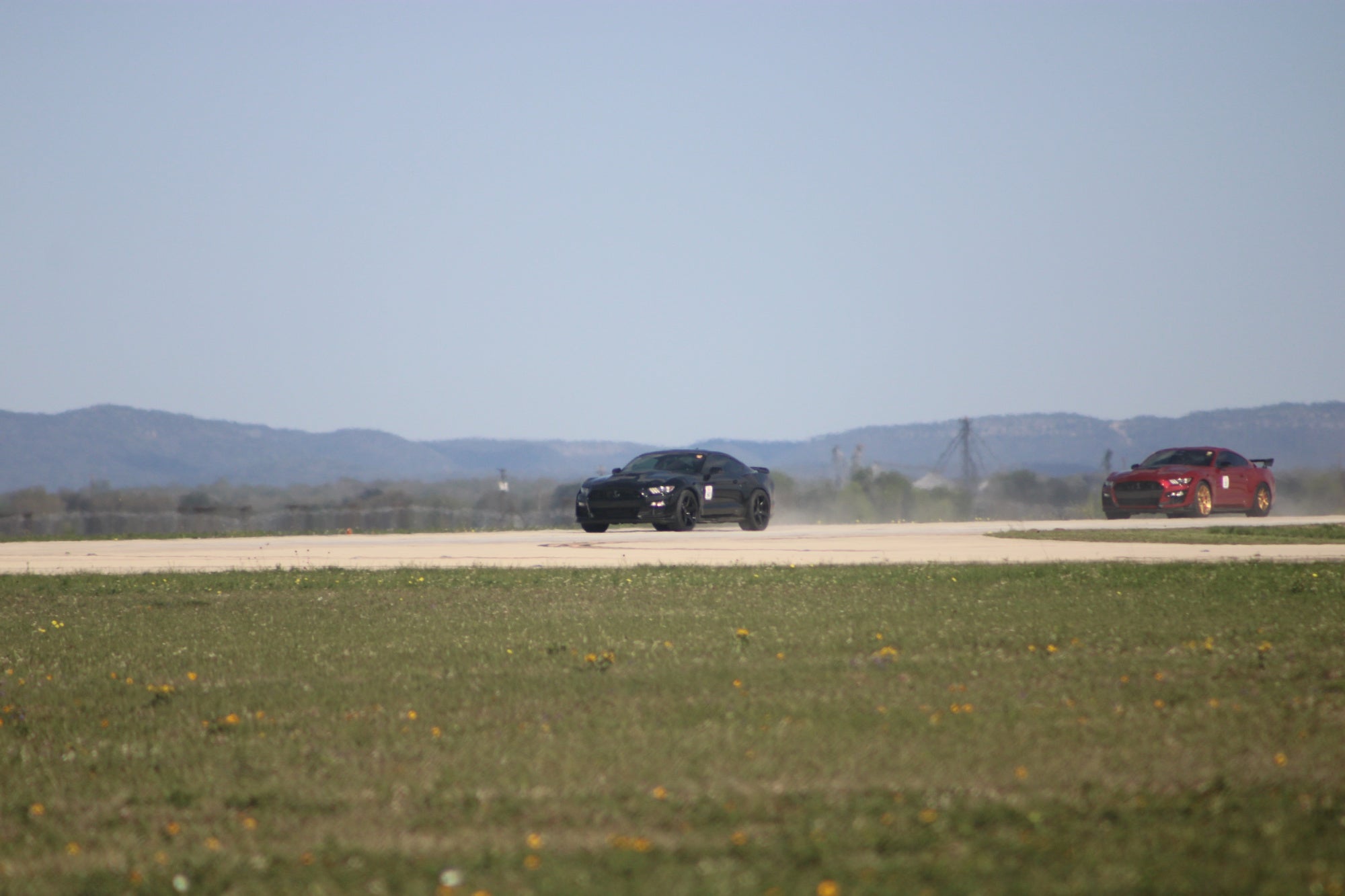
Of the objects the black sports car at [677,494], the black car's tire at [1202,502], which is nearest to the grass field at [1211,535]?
the black car's tire at [1202,502]

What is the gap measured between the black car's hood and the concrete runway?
38.1 inches

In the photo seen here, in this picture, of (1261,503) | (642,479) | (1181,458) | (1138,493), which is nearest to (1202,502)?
(1181,458)

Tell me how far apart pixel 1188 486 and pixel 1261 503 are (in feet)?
11.3

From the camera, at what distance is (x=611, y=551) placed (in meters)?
19.8

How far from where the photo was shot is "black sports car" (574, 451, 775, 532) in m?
24.3

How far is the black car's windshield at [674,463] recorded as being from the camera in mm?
25219

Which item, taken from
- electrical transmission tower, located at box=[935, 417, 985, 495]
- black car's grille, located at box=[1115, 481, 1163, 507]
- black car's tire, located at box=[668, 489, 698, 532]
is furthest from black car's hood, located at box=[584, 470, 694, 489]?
electrical transmission tower, located at box=[935, 417, 985, 495]

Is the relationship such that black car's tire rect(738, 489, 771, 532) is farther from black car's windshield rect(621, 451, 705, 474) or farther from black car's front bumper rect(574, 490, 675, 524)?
black car's front bumper rect(574, 490, 675, 524)

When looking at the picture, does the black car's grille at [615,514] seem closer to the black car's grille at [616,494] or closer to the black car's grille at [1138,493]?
the black car's grille at [616,494]

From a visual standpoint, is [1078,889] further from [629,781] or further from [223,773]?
[223,773]

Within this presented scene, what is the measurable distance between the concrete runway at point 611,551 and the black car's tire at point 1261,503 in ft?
17.3

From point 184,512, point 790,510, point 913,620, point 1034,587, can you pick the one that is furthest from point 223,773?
point 790,510

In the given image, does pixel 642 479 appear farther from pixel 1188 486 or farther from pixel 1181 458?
pixel 1181 458

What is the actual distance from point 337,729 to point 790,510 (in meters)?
39.8
